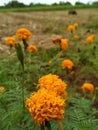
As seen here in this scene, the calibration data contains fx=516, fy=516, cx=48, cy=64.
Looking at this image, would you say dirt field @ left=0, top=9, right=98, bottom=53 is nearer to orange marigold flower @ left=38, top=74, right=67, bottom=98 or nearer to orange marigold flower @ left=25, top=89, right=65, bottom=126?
orange marigold flower @ left=38, top=74, right=67, bottom=98

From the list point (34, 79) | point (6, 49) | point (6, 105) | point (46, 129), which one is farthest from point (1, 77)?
point (6, 49)

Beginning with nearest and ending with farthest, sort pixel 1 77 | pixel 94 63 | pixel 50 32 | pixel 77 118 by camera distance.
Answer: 1. pixel 77 118
2. pixel 1 77
3. pixel 94 63
4. pixel 50 32

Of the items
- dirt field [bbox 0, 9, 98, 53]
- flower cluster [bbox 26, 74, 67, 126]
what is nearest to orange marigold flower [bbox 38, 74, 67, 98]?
flower cluster [bbox 26, 74, 67, 126]

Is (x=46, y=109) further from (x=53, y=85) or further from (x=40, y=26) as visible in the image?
(x=40, y=26)

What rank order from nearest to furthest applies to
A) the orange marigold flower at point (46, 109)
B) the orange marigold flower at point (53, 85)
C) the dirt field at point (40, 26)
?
the orange marigold flower at point (46, 109) → the orange marigold flower at point (53, 85) → the dirt field at point (40, 26)

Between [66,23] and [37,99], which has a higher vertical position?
[37,99]

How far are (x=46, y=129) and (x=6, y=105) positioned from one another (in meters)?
0.87

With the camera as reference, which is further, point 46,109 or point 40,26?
point 40,26

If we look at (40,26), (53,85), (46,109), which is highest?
(46,109)

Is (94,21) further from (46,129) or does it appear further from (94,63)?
(46,129)

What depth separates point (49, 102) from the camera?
2.01 meters

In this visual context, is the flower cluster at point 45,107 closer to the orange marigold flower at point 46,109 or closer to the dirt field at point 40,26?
the orange marigold flower at point 46,109

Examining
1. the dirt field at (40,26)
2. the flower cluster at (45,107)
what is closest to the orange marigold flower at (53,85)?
the flower cluster at (45,107)

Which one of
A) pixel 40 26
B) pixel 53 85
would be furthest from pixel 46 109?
pixel 40 26
